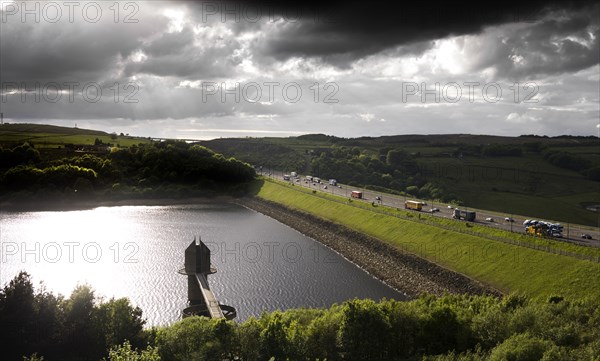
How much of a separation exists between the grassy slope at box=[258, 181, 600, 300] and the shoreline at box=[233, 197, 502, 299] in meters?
1.86

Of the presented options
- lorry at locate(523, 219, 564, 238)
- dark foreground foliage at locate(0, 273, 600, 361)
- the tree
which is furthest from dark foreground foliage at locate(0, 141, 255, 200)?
dark foreground foliage at locate(0, 273, 600, 361)

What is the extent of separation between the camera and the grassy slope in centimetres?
5750

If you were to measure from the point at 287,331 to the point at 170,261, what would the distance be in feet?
178

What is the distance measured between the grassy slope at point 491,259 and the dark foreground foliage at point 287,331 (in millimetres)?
15675

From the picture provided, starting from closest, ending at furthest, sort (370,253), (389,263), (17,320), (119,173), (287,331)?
(287,331) → (17,320) → (389,263) → (370,253) → (119,173)

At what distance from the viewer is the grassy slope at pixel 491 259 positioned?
57500 mm

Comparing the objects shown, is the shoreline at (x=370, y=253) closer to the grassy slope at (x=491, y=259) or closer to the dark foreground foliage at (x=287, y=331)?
the grassy slope at (x=491, y=259)

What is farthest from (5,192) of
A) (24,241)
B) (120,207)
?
(24,241)

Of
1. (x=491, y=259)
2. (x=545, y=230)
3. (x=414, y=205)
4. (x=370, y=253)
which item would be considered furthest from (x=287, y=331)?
(x=414, y=205)

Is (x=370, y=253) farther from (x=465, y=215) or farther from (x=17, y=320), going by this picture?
(x=17, y=320)

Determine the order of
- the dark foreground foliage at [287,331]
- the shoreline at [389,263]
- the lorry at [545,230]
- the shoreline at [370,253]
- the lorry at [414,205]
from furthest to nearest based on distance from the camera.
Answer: the lorry at [414,205] → the lorry at [545,230] → the shoreline at [370,253] → the shoreline at [389,263] → the dark foreground foliage at [287,331]

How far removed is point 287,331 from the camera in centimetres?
3731

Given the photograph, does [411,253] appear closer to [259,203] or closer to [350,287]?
[350,287]

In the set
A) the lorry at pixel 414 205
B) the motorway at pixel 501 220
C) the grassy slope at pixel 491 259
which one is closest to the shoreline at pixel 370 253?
the grassy slope at pixel 491 259
